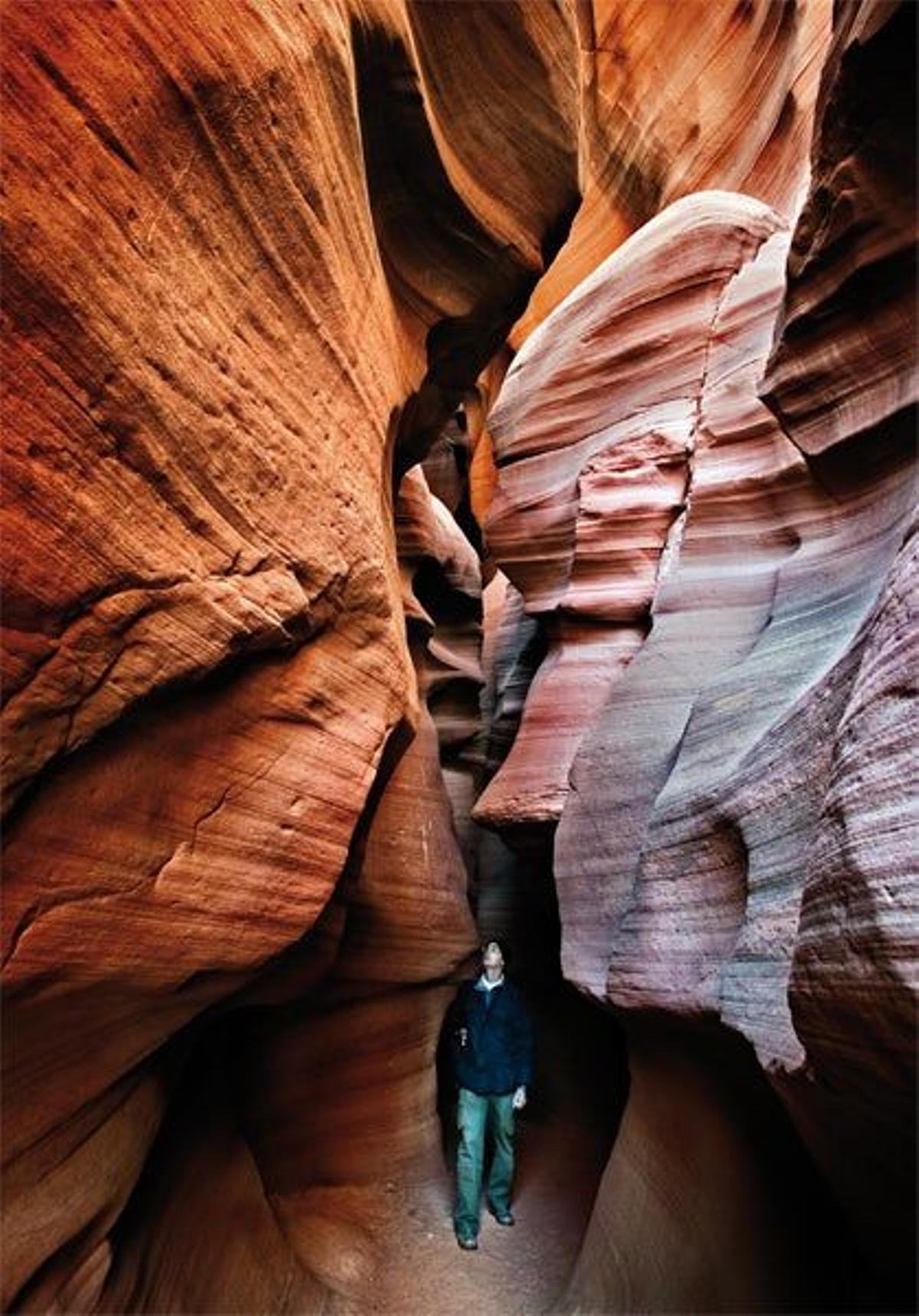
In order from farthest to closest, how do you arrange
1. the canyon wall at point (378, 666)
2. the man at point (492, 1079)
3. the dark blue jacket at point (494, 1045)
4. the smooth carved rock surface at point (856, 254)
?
1. the dark blue jacket at point (494, 1045)
2. the man at point (492, 1079)
3. the smooth carved rock surface at point (856, 254)
4. the canyon wall at point (378, 666)

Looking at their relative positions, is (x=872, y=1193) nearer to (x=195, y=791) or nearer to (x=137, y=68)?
(x=195, y=791)

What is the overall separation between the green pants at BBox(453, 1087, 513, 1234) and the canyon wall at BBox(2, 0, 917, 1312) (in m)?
0.63

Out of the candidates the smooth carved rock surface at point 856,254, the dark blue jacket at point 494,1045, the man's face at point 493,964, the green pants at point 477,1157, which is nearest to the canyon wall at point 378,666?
the smooth carved rock surface at point 856,254

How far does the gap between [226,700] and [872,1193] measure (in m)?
2.79

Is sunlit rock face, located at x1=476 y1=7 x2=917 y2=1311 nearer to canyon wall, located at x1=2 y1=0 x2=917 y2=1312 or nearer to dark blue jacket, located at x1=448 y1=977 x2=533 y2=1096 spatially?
canyon wall, located at x1=2 y1=0 x2=917 y2=1312

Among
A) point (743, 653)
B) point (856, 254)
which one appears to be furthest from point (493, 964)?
point (856, 254)

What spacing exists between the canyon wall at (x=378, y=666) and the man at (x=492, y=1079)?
0.48 metres

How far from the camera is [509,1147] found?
20.2ft

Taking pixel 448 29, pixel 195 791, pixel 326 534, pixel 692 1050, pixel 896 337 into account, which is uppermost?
pixel 448 29

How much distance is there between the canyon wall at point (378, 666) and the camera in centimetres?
220

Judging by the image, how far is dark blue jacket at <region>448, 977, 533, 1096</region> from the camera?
607 centimetres

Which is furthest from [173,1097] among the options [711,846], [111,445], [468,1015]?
[111,445]

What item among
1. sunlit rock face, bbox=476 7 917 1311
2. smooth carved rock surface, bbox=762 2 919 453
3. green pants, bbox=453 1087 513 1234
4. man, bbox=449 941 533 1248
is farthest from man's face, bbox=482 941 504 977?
smooth carved rock surface, bbox=762 2 919 453

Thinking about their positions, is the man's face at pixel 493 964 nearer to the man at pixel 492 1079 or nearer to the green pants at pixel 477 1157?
the man at pixel 492 1079
